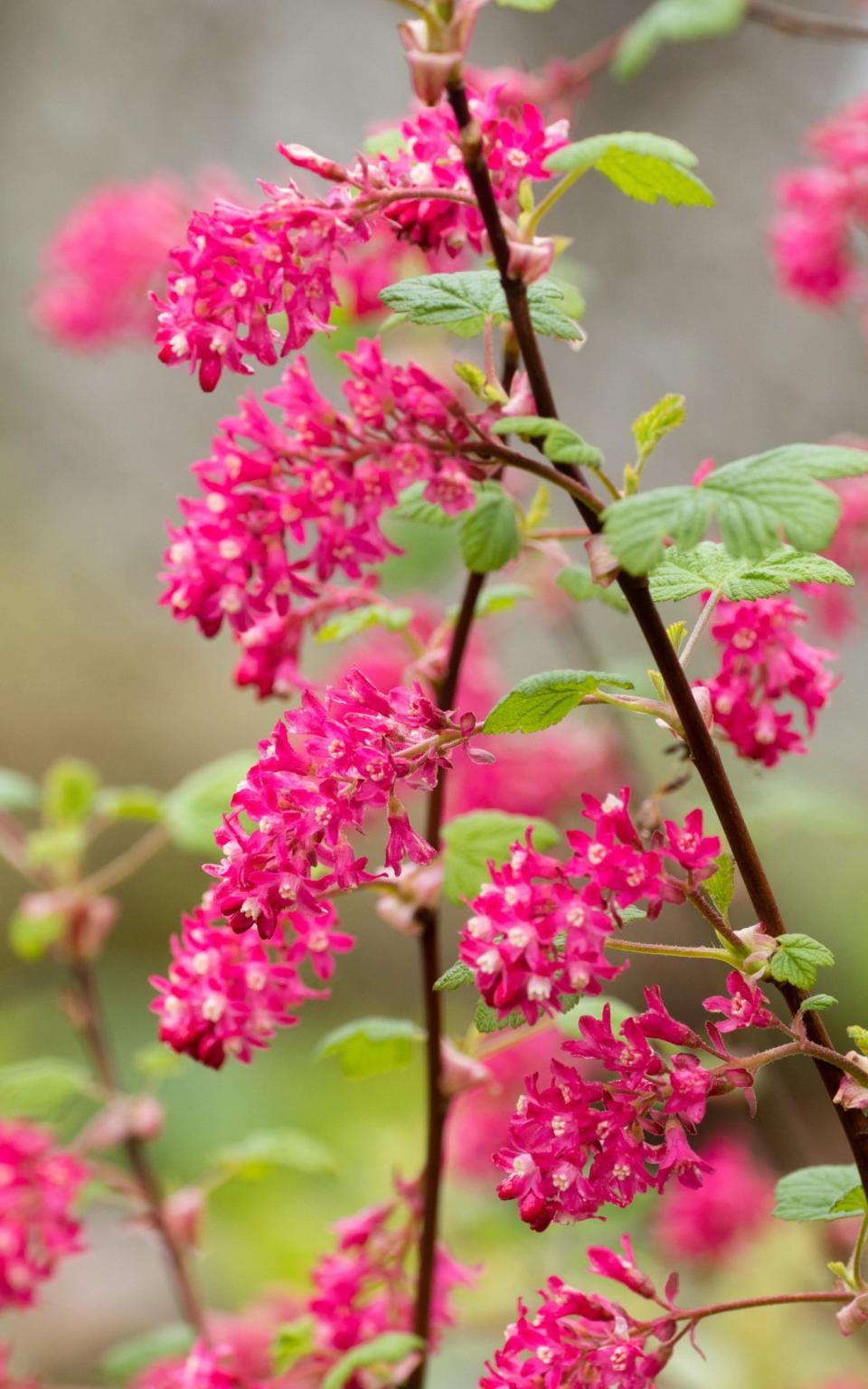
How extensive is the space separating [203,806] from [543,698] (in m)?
0.56

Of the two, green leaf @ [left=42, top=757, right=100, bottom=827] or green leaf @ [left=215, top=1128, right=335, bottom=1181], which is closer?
green leaf @ [left=215, top=1128, right=335, bottom=1181]

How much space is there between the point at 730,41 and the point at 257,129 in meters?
1.57

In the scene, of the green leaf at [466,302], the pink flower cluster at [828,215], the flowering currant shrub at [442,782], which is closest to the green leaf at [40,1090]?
the flowering currant shrub at [442,782]

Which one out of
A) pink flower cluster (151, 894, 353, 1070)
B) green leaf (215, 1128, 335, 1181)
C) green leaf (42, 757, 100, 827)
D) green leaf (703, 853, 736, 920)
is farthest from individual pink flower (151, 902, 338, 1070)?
green leaf (42, 757, 100, 827)

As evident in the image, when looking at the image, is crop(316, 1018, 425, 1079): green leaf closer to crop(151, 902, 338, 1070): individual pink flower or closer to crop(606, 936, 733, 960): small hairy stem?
crop(151, 902, 338, 1070): individual pink flower

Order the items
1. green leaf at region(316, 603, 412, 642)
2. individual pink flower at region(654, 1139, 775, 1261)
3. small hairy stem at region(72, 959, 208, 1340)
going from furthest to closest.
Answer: individual pink flower at region(654, 1139, 775, 1261) → small hairy stem at region(72, 959, 208, 1340) → green leaf at region(316, 603, 412, 642)

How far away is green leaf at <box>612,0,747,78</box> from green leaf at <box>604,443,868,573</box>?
0.84 metres

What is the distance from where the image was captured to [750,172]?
395 cm

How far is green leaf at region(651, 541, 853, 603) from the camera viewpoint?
2.00 ft

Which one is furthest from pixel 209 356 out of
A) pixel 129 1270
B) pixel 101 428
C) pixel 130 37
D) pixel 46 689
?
pixel 130 37

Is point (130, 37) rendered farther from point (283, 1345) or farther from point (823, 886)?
point (283, 1345)

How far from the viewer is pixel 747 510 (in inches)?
20.7

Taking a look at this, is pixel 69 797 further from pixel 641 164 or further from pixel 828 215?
pixel 828 215

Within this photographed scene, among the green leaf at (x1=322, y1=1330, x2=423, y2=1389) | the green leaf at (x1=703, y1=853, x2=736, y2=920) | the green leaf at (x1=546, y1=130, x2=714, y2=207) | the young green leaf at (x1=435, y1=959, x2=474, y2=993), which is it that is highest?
the green leaf at (x1=546, y1=130, x2=714, y2=207)
